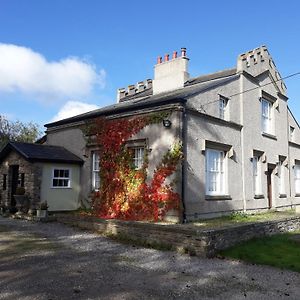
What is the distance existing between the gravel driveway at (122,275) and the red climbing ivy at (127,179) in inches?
129

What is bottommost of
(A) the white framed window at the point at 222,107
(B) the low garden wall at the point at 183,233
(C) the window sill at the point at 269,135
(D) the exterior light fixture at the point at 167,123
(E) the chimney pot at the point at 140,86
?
(B) the low garden wall at the point at 183,233

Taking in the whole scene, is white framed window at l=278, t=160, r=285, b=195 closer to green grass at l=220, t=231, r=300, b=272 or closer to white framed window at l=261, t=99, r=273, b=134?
white framed window at l=261, t=99, r=273, b=134

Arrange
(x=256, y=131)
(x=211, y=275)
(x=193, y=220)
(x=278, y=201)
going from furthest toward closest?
(x=278, y=201), (x=256, y=131), (x=193, y=220), (x=211, y=275)

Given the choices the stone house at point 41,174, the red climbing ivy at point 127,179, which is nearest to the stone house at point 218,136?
the red climbing ivy at point 127,179

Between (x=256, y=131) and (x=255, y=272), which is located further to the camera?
(x=256, y=131)

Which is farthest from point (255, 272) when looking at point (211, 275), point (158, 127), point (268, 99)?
point (268, 99)

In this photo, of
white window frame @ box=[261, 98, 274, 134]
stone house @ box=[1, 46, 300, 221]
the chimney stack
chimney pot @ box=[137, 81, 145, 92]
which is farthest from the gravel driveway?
chimney pot @ box=[137, 81, 145, 92]

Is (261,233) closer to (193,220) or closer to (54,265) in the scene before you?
(193,220)

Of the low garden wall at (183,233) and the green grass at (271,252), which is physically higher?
the low garden wall at (183,233)

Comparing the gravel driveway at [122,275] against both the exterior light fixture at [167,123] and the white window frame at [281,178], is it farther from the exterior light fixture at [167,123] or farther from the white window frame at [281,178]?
the white window frame at [281,178]

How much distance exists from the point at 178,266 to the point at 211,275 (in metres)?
1.07

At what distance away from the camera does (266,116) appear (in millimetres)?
22469

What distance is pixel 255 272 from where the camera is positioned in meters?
9.30

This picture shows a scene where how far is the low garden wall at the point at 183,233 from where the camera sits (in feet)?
36.1
